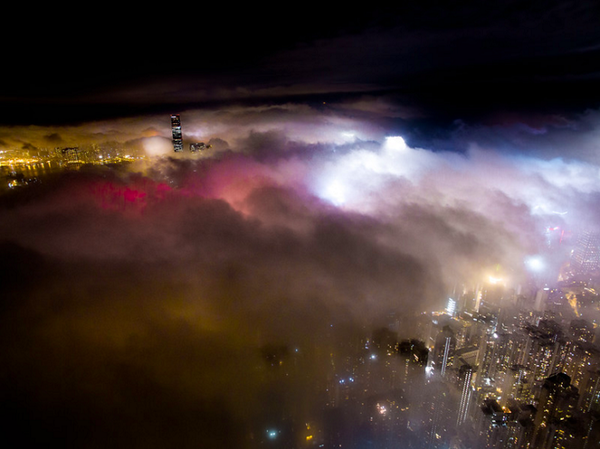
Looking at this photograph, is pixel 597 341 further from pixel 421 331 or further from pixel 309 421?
pixel 309 421

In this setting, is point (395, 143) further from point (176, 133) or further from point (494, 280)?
point (494, 280)

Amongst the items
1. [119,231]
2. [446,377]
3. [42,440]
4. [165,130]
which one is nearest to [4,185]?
[119,231]

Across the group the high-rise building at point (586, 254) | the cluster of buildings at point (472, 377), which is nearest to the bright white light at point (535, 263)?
the cluster of buildings at point (472, 377)

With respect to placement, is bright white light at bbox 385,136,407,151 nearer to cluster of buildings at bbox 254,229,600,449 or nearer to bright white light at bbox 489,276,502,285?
cluster of buildings at bbox 254,229,600,449

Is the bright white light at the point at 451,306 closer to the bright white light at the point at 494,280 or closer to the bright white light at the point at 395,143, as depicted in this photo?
the bright white light at the point at 494,280

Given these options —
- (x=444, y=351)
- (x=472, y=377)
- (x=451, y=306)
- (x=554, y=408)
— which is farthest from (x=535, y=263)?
(x=472, y=377)
